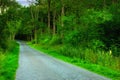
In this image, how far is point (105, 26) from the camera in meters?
33.9

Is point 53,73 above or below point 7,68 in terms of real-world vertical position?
above

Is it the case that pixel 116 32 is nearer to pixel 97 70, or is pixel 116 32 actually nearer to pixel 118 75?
pixel 97 70

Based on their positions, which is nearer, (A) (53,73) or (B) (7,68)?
(A) (53,73)

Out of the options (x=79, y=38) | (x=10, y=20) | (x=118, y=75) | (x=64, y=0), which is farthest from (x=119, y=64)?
(x=64, y=0)

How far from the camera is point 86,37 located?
34031 millimetres

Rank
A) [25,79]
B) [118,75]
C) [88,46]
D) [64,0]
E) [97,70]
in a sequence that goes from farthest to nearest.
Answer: [64,0] → [88,46] → [97,70] → [118,75] → [25,79]

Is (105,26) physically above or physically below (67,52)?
above

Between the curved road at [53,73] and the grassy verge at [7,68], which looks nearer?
the curved road at [53,73]

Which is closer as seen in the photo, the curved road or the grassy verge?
the curved road

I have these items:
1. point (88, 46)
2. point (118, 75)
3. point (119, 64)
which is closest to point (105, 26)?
point (88, 46)

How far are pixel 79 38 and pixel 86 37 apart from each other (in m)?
1.10

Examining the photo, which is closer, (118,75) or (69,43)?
(118,75)

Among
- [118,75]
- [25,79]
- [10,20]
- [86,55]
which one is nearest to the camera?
[25,79]

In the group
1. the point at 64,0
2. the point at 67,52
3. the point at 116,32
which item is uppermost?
the point at 64,0
